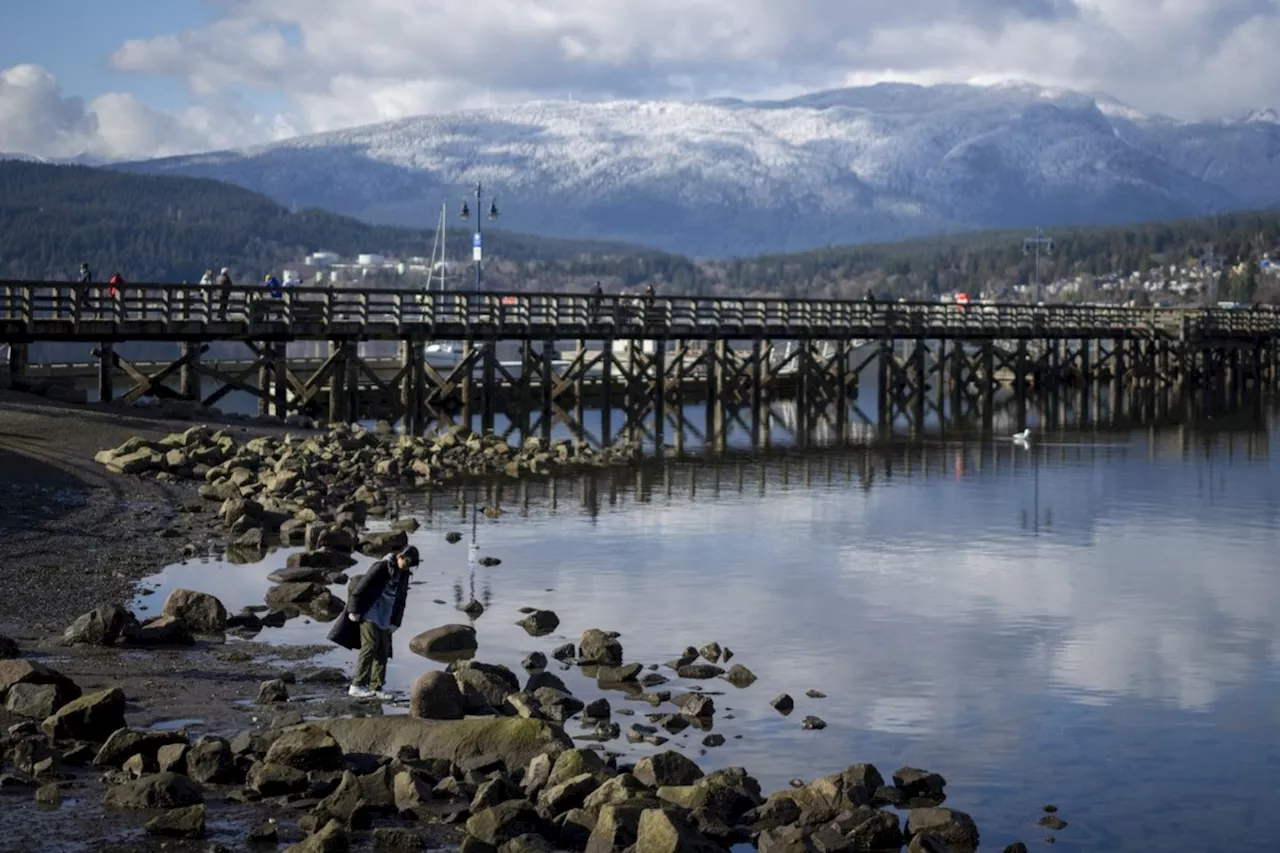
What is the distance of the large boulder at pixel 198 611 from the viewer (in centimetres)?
2088

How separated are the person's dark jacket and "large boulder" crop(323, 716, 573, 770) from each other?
2.33m

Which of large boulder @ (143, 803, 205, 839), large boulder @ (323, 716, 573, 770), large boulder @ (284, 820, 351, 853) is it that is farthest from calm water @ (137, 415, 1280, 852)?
large boulder @ (143, 803, 205, 839)

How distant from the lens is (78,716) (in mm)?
15672

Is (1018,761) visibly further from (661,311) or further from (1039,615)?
(661,311)

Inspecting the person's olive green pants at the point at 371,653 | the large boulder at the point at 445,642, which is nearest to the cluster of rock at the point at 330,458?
the large boulder at the point at 445,642

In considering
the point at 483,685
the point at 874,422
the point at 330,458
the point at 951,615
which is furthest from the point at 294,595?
the point at 874,422

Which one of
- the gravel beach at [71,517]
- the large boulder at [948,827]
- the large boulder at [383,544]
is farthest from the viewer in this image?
the large boulder at [383,544]

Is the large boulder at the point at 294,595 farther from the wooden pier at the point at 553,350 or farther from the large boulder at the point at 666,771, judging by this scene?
the wooden pier at the point at 553,350

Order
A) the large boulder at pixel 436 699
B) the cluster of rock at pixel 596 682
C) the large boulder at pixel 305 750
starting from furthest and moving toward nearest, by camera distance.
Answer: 1. the cluster of rock at pixel 596 682
2. the large boulder at pixel 436 699
3. the large boulder at pixel 305 750

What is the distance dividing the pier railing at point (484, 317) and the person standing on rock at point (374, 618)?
25.9 meters

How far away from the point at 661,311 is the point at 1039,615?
38783 millimetres

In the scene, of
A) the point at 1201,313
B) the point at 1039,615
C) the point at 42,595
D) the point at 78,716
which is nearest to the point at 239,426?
the point at 42,595

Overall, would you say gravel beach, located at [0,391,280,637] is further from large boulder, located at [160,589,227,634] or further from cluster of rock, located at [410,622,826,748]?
cluster of rock, located at [410,622,826,748]

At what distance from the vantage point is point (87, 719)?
15.7m
